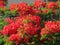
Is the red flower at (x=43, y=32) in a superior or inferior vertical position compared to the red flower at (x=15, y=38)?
superior

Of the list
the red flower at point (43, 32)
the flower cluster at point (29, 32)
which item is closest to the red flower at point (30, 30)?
the flower cluster at point (29, 32)

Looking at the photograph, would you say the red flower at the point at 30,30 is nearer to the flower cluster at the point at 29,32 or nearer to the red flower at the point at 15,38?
the flower cluster at the point at 29,32

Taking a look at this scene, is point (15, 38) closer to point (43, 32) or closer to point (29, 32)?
point (29, 32)

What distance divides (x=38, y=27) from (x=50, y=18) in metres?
1.46

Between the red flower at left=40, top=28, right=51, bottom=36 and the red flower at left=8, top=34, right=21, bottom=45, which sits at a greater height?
the red flower at left=40, top=28, right=51, bottom=36

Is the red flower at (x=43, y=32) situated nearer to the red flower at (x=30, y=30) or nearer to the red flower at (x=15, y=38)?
the red flower at (x=30, y=30)

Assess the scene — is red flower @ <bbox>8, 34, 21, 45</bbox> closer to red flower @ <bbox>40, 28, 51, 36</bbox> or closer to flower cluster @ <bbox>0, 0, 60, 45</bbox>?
flower cluster @ <bbox>0, 0, 60, 45</bbox>

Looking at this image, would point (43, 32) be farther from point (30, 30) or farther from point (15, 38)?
point (15, 38)

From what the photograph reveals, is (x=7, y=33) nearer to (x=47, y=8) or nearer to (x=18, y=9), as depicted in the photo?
(x=18, y=9)

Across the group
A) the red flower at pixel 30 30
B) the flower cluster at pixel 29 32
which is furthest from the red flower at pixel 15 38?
the red flower at pixel 30 30

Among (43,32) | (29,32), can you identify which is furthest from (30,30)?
(43,32)

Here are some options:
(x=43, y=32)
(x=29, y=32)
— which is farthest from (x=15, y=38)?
(x=43, y=32)

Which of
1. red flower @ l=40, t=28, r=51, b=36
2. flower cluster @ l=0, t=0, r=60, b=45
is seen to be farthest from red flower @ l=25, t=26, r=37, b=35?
red flower @ l=40, t=28, r=51, b=36

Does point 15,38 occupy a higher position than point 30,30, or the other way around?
point 30,30
